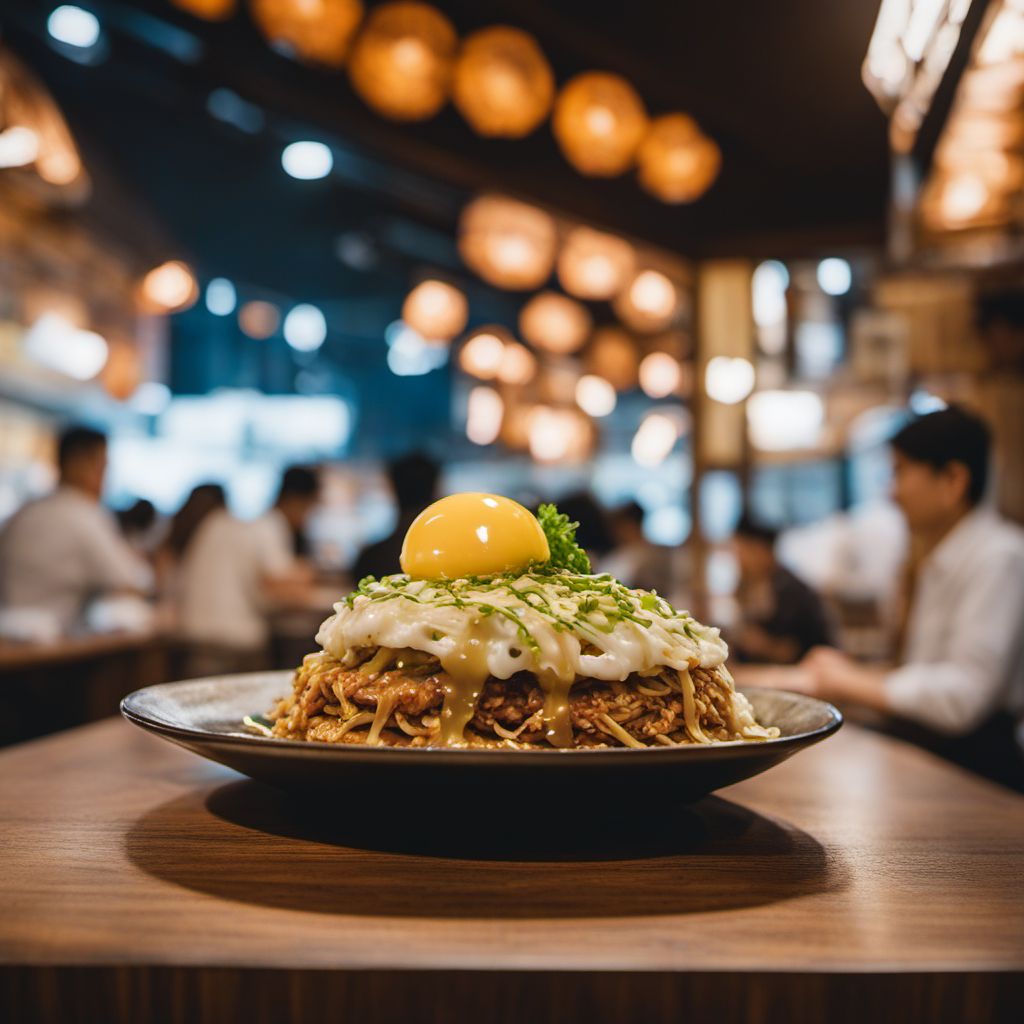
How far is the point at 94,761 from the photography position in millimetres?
1375

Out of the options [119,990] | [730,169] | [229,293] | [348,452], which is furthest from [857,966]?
[348,452]

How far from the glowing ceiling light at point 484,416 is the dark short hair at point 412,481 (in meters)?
5.88

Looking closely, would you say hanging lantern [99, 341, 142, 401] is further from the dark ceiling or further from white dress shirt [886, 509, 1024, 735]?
white dress shirt [886, 509, 1024, 735]

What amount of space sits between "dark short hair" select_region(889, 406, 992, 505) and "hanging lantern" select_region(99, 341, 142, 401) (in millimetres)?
5881

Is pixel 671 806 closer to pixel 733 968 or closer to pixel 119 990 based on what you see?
pixel 733 968

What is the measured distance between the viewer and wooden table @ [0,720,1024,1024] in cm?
64

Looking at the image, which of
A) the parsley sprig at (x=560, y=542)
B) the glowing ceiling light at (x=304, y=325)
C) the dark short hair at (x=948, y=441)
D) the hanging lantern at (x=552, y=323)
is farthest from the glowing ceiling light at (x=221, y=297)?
the parsley sprig at (x=560, y=542)

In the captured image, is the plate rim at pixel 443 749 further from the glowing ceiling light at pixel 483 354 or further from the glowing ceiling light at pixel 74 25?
the glowing ceiling light at pixel 483 354

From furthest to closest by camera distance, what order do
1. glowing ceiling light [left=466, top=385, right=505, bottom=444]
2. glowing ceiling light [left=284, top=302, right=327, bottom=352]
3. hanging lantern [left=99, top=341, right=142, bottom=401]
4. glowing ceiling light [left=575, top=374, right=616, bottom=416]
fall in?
glowing ceiling light [left=284, top=302, right=327, bottom=352], glowing ceiling light [left=575, top=374, right=616, bottom=416], glowing ceiling light [left=466, top=385, right=505, bottom=444], hanging lantern [left=99, top=341, right=142, bottom=401]

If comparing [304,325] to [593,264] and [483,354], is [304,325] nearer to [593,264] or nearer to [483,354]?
[483,354]

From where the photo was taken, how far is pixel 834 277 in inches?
219

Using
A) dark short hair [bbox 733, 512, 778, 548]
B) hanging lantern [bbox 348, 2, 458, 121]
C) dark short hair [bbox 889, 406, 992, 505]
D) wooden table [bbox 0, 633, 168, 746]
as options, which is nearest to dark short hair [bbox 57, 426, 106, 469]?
wooden table [bbox 0, 633, 168, 746]

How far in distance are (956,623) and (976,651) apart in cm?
13

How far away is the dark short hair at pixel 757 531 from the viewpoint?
493 cm
